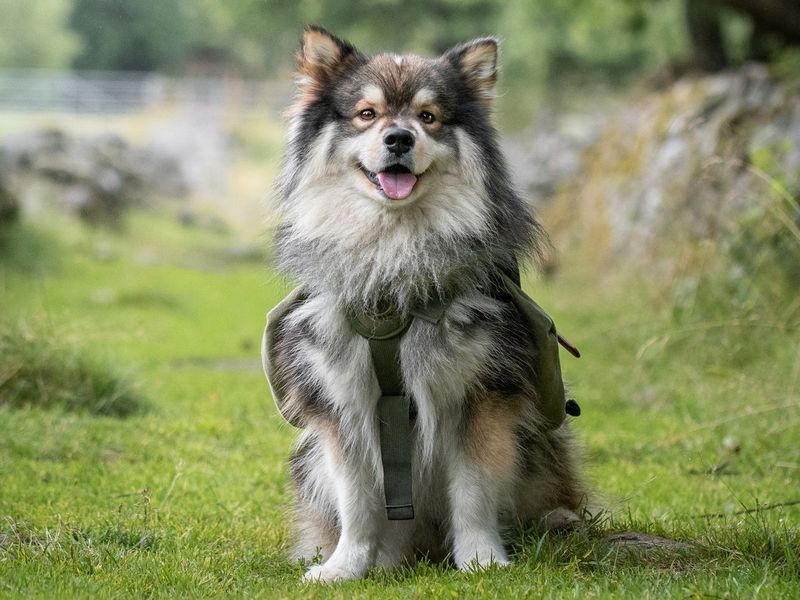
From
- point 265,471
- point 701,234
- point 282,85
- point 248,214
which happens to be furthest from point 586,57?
point 265,471

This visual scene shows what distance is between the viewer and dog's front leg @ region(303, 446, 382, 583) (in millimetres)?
3945

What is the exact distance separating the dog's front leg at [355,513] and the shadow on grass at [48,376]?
3.22 metres

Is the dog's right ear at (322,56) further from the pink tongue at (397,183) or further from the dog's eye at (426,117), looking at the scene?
the pink tongue at (397,183)

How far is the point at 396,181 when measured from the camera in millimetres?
3910

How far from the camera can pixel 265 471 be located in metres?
5.90

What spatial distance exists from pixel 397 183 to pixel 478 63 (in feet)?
2.23

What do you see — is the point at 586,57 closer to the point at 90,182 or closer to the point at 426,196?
the point at 90,182

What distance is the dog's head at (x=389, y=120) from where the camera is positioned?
3906 mm

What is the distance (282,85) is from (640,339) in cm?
4027

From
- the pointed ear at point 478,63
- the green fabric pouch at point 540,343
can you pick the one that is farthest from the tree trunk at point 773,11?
the green fabric pouch at point 540,343

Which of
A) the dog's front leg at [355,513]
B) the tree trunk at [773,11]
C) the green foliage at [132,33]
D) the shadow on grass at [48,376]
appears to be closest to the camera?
the dog's front leg at [355,513]

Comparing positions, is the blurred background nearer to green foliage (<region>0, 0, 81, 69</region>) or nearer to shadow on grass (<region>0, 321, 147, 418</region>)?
shadow on grass (<region>0, 321, 147, 418</region>)

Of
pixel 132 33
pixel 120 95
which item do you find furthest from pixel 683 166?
pixel 132 33

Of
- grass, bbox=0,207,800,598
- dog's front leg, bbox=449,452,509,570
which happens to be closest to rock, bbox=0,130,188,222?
grass, bbox=0,207,800,598
